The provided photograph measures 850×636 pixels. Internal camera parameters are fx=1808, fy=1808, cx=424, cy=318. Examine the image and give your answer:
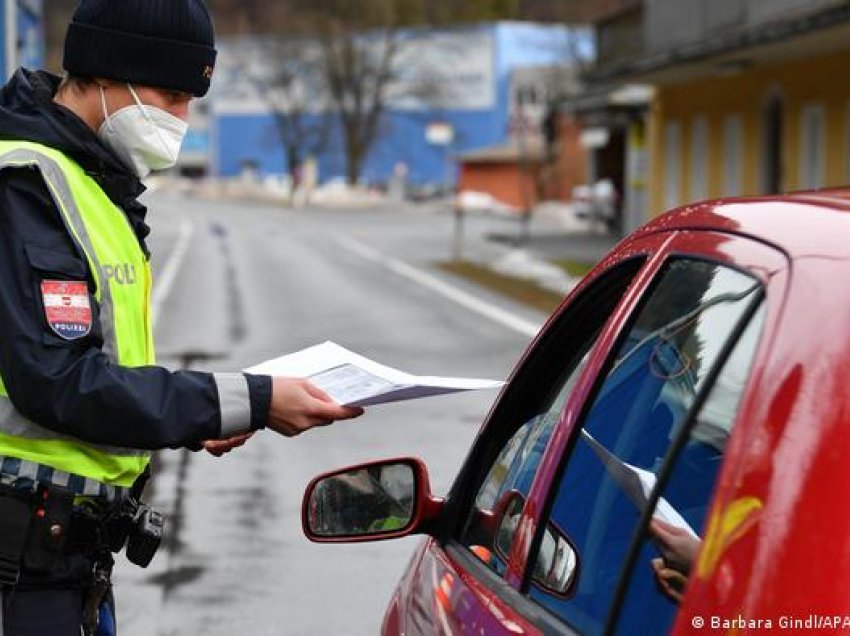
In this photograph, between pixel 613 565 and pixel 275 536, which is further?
pixel 275 536

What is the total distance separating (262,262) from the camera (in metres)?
33.2

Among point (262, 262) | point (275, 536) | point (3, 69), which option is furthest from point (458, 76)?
point (275, 536)

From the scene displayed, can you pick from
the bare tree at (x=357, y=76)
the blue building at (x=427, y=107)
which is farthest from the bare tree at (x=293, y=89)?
the blue building at (x=427, y=107)

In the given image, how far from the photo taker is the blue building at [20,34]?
59.9 ft

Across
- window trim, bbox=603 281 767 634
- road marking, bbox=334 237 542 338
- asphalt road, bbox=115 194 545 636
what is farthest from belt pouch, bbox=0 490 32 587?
road marking, bbox=334 237 542 338

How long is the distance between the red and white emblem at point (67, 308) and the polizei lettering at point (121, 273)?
110 millimetres

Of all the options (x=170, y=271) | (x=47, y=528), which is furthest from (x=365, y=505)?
(x=170, y=271)

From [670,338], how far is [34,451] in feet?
3.45

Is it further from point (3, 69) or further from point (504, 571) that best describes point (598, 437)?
point (3, 69)

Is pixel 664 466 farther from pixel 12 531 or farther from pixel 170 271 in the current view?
pixel 170 271

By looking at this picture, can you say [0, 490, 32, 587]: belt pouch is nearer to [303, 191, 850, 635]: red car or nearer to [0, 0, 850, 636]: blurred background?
[303, 191, 850, 635]: red car

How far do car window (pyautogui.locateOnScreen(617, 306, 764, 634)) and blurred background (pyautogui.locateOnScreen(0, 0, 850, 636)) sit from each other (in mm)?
2231

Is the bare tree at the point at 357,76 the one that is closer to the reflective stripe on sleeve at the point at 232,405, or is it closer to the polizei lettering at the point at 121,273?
the polizei lettering at the point at 121,273

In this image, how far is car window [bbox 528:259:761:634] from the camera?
2305 mm
